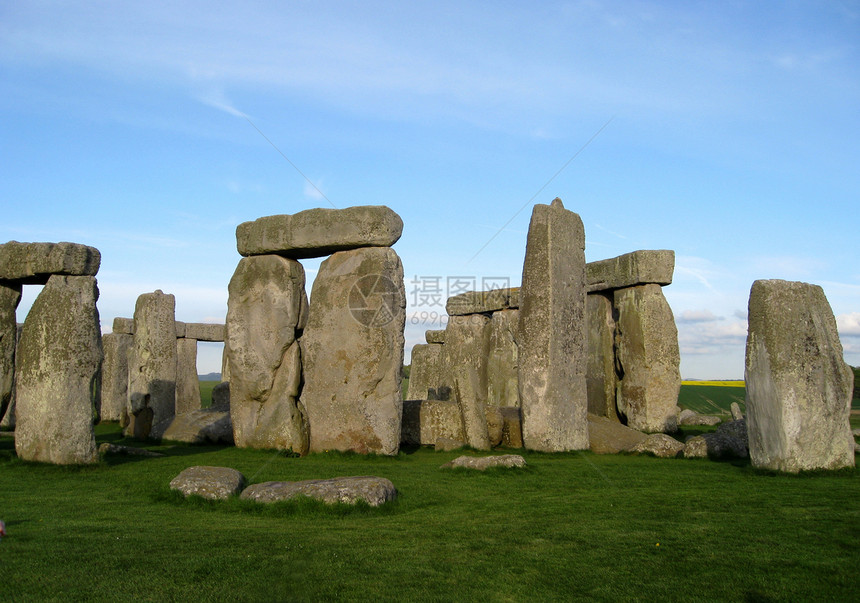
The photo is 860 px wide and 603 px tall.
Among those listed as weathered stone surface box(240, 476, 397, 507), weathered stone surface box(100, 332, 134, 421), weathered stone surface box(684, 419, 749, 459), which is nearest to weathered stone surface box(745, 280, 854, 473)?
weathered stone surface box(684, 419, 749, 459)

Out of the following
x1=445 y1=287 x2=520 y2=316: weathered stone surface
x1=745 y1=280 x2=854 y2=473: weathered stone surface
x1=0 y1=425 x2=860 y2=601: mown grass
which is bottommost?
x1=0 y1=425 x2=860 y2=601: mown grass

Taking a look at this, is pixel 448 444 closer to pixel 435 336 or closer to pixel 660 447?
pixel 660 447

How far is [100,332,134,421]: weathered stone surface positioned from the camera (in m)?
18.9

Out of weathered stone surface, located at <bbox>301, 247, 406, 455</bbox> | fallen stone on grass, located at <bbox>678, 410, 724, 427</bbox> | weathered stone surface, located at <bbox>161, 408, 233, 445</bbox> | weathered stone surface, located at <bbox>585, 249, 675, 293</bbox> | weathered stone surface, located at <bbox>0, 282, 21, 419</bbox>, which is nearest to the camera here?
weathered stone surface, located at <bbox>0, 282, 21, 419</bbox>

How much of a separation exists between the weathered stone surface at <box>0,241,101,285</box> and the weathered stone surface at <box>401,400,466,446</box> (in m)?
5.64

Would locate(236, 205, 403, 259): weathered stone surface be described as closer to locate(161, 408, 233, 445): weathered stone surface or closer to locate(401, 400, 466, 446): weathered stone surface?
locate(401, 400, 466, 446): weathered stone surface

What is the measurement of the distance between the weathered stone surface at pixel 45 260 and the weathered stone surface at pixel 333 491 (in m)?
4.33

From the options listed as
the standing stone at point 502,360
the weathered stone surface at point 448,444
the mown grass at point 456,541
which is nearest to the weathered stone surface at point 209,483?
the mown grass at point 456,541

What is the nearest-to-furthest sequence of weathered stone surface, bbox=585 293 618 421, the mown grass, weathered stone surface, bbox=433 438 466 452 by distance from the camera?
1. the mown grass
2. weathered stone surface, bbox=433 438 466 452
3. weathered stone surface, bbox=585 293 618 421

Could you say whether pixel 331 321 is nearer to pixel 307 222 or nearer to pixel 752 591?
pixel 307 222

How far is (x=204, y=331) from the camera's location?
22.4 m

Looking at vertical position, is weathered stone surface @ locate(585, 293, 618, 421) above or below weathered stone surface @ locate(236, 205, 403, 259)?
below

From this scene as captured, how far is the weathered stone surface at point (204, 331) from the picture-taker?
21875mm

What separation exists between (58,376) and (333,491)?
4.50 metres
